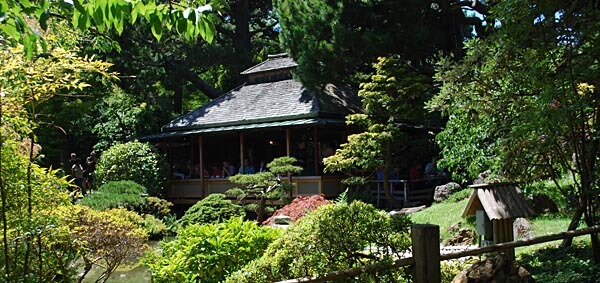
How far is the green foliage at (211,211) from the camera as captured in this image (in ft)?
46.6

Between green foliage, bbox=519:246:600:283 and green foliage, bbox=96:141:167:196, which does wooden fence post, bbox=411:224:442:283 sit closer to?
green foliage, bbox=519:246:600:283

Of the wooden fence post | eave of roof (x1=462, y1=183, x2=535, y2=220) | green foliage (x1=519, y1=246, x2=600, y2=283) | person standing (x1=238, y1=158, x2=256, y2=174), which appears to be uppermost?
person standing (x1=238, y1=158, x2=256, y2=174)

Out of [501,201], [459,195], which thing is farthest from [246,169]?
[501,201]

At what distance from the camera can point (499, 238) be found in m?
6.21

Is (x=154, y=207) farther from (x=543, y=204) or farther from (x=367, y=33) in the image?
(x=543, y=204)

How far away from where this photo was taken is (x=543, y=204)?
37.5 feet

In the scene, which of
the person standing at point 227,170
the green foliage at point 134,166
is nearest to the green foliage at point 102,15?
the green foliage at point 134,166

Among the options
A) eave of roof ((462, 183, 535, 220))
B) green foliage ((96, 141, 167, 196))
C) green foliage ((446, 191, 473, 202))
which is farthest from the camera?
green foliage ((96, 141, 167, 196))

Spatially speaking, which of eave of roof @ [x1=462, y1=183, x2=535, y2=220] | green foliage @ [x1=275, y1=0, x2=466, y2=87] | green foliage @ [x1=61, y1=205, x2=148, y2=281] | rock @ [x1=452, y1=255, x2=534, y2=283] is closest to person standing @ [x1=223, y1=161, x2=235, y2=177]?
green foliage @ [x1=275, y1=0, x2=466, y2=87]

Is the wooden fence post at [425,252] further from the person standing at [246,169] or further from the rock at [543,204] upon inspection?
the person standing at [246,169]

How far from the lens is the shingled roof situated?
19.0 meters

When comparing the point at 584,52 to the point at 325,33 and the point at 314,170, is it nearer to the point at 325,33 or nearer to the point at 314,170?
the point at 325,33

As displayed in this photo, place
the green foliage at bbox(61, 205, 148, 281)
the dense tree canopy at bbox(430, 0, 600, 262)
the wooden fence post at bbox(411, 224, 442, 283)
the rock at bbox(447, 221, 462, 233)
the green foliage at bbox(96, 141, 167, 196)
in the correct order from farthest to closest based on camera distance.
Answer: the green foliage at bbox(96, 141, 167, 196), the rock at bbox(447, 221, 462, 233), the green foliage at bbox(61, 205, 148, 281), the dense tree canopy at bbox(430, 0, 600, 262), the wooden fence post at bbox(411, 224, 442, 283)

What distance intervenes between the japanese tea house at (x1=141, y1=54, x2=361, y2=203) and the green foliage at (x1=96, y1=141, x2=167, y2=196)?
1054 mm
